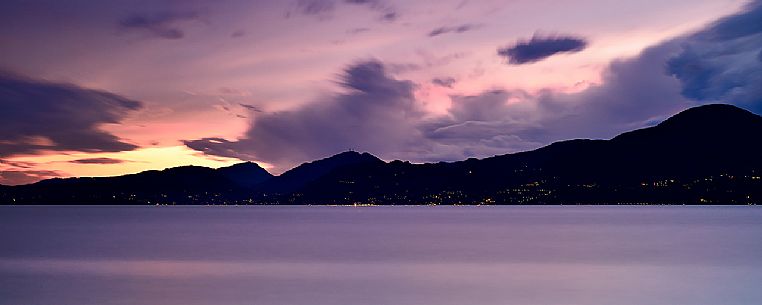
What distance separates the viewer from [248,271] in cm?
5334

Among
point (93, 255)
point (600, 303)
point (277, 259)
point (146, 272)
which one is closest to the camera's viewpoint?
point (600, 303)

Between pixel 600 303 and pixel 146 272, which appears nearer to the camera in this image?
pixel 600 303

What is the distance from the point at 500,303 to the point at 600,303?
486 centimetres

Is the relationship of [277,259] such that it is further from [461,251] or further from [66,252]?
[66,252]

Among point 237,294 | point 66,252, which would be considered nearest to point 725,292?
point 237,294

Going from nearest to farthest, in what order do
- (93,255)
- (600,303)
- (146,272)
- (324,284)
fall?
(600,303), (324,284), (146,272), (93,255)

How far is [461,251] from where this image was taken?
236 ft

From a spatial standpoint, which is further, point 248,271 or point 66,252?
point 66,252

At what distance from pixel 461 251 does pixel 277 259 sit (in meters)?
18.6

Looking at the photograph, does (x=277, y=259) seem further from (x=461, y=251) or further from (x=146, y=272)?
(x=461, y=251)

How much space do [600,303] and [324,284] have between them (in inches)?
669

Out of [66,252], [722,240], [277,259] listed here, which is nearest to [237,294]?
[277,259]

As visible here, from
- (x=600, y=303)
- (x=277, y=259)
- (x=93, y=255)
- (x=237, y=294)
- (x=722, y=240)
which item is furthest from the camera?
(x=722, y=240)

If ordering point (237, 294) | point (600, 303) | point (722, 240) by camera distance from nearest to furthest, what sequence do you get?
point (600, 303)
point (237, 294)
point (722, 240)
